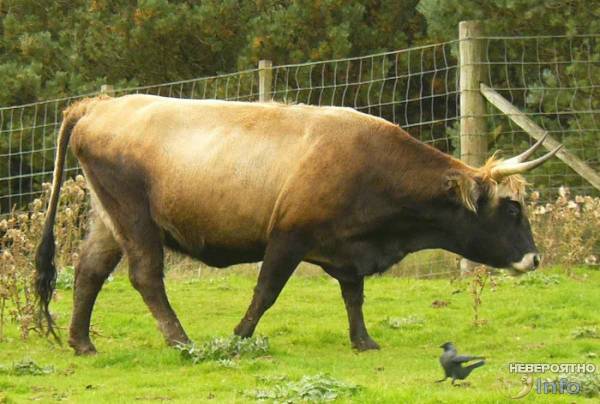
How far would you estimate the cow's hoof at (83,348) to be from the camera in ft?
35.2

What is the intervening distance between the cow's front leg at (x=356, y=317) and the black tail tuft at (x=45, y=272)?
2.38 meters

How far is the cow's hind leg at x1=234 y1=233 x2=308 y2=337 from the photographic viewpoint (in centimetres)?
1044

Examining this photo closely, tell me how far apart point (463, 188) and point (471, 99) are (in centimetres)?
403

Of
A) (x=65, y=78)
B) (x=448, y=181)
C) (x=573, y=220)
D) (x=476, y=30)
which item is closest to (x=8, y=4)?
(x=65, y=78)

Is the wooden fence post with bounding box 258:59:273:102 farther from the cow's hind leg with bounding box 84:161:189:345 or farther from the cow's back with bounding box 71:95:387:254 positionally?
the cow's hind leg with bounding box 84:161:189:345

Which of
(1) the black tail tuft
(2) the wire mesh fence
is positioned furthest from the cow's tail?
(2) the wire mesh fence

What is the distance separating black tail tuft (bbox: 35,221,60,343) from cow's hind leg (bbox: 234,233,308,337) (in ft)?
5.38

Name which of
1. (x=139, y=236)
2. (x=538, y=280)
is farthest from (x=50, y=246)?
(x=538, y=280)

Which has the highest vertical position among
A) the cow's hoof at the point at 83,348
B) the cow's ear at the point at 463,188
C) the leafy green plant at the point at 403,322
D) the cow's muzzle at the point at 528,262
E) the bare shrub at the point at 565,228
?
the cow's ear at the point at 463,188

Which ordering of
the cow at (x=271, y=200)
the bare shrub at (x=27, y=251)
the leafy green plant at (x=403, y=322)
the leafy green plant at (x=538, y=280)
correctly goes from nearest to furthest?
the cow at (x=271, y=200), the bare shrub at (x=27, y=251), the leafy green plant at (x=403, y=322), the leafy green plant at (x=538, y=280)

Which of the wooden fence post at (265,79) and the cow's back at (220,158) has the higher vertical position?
the wooden fence post at (265,79)

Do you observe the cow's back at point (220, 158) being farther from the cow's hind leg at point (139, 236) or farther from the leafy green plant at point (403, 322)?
the leafy green plant at point (403, 322)

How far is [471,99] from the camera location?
1470 cm

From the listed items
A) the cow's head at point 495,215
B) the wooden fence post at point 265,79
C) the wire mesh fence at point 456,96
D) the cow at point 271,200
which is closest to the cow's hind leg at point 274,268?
the cow at point 271,200
